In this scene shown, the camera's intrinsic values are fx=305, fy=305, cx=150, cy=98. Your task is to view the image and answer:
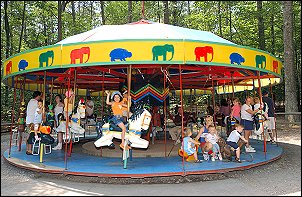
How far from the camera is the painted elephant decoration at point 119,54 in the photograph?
22.1ft

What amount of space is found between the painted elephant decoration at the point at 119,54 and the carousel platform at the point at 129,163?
2485mm

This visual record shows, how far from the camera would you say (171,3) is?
92.8ft

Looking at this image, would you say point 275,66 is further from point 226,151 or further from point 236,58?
point 226,151

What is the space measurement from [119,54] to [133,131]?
1766mm

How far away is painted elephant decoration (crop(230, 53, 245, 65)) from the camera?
7.41 m

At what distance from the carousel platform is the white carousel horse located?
0.58 m

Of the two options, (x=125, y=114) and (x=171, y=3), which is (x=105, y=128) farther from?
(x=171, y=3)

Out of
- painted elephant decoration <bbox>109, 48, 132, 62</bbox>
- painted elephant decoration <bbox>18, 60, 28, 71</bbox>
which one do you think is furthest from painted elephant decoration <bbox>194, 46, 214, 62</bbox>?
painted elephant decoration <bbox>18, 60, 28, 71</bbox>

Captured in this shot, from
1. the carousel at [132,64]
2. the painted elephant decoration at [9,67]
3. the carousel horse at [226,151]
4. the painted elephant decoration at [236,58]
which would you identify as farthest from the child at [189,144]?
the painted elephant decoration at [9,67]

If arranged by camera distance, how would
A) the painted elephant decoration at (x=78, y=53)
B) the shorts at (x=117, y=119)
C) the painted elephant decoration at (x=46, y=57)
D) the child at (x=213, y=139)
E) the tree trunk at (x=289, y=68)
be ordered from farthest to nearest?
the tree trunk at (x=289, y=68) → the child at (x=213, y=139) → the painted elephant decoration at (x=46, y=57) → the shorts at (x=117, y=119) → the painted elephant decoration at (x=78, y=53)

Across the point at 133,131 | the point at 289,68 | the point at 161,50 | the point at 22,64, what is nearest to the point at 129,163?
the point at 133,131

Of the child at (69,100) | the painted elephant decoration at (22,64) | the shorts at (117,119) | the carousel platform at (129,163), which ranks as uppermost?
the painted elephant decoration at (22,64)

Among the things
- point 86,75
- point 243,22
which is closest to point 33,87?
point 86,75

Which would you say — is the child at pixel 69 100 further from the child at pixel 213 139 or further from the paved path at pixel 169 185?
the child at pixel 213 139
